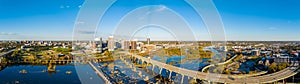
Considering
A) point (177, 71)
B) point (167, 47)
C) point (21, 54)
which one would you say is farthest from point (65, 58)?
point (167, 47)

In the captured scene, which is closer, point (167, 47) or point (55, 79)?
point (167, 47)

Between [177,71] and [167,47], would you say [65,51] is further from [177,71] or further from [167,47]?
[167,47]

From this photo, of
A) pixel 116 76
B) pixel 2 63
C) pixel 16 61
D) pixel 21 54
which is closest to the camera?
pixel 116 76

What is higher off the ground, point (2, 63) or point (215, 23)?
point (215, 23)

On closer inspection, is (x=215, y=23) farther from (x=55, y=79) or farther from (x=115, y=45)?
(x=55, y=79)

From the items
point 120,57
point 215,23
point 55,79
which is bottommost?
point 55,79

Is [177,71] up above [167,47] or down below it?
below

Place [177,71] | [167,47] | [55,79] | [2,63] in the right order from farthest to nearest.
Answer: [2,63], [55,79], [177,71], [167,47]

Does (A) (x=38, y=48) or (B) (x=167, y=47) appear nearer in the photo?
(B) (x=167, y=47)

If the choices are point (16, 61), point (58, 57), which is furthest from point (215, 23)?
point (16, 61)
